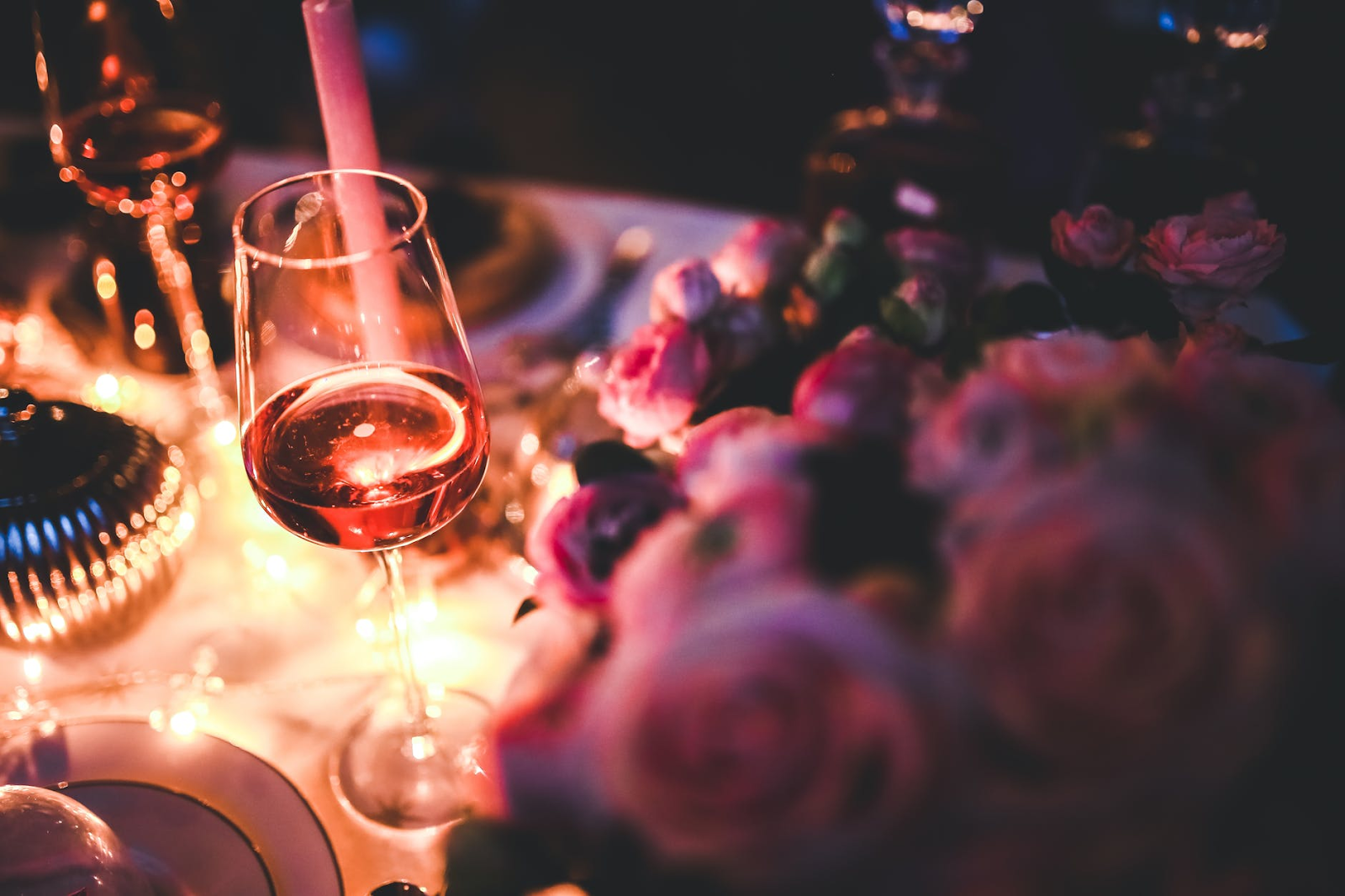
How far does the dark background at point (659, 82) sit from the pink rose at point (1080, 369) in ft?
6.25

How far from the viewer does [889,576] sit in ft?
0.99

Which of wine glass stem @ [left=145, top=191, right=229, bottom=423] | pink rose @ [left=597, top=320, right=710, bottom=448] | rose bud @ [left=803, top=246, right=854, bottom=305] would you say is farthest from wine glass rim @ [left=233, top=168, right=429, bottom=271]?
wine glass stem @ [left=145, top=191, right=229, bottom=423]

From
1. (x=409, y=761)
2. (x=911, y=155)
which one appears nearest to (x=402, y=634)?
(x=409, y=761)

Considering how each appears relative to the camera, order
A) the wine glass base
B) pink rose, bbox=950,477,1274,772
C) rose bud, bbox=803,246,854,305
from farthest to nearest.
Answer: the wine glass base → rose bud, bbox=803,246,854,305 → pink rose, bbox=950,477,1274,772

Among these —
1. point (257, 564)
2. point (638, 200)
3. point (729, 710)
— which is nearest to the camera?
point (729, 710)

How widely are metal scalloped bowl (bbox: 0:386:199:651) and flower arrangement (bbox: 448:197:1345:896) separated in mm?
592

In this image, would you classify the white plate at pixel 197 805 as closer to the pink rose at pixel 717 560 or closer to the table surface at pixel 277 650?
the table surface at pixel 277 650

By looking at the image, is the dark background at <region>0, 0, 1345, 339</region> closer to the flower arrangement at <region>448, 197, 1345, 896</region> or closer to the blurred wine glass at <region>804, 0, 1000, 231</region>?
the blurred wine glass at <region>804, 0, 1000, 231</region>

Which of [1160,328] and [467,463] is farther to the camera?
[467,463]

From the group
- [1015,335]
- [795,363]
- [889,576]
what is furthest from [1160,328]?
[889,576]

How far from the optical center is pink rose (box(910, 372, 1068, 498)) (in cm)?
31

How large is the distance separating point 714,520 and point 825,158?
3.05ft

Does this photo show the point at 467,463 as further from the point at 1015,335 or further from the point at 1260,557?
the point at 1260,557

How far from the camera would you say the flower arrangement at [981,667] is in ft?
0.92
